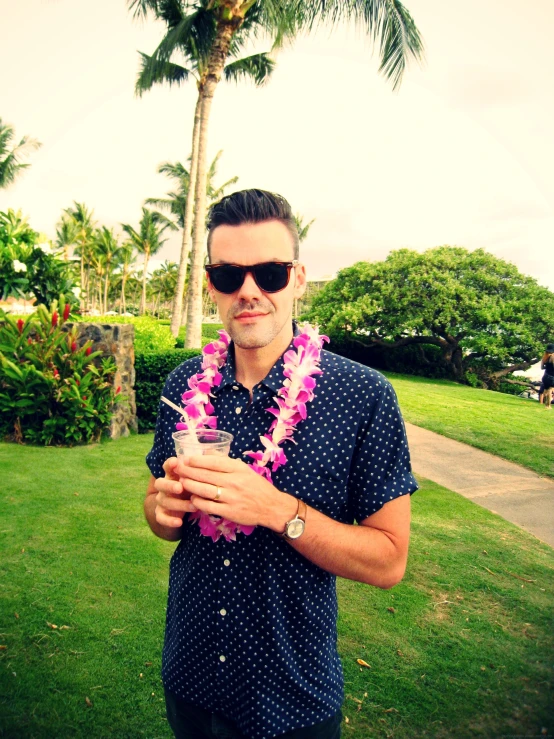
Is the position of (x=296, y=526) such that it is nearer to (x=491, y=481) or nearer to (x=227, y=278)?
(x=227, y=278)

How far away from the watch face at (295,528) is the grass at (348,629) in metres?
2.08

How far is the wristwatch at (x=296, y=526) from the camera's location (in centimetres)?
136

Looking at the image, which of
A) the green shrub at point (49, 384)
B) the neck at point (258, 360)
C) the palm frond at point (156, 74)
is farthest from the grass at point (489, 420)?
the palm frond at point (156, 74)

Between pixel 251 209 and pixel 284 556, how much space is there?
112 centimetres

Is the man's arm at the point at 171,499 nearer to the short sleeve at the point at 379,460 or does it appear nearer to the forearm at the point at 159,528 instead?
the forearm at the point at 159,528

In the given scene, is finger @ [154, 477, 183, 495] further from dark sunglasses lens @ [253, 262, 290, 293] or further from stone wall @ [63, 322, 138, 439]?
stone wall @ [63, 322, 138, 439]

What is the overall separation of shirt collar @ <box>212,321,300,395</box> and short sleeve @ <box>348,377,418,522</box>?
31 cm

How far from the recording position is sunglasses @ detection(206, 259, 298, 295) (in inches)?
67.5

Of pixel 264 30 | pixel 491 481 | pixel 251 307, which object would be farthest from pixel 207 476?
pixel 264 30

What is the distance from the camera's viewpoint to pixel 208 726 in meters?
1.53

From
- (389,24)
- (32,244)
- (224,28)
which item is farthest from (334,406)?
(224,28)

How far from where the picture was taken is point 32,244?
7938 mm

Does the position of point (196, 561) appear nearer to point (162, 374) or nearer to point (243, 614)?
point (243, 614)

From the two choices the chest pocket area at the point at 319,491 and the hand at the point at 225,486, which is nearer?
the hand at the point at 225,486
